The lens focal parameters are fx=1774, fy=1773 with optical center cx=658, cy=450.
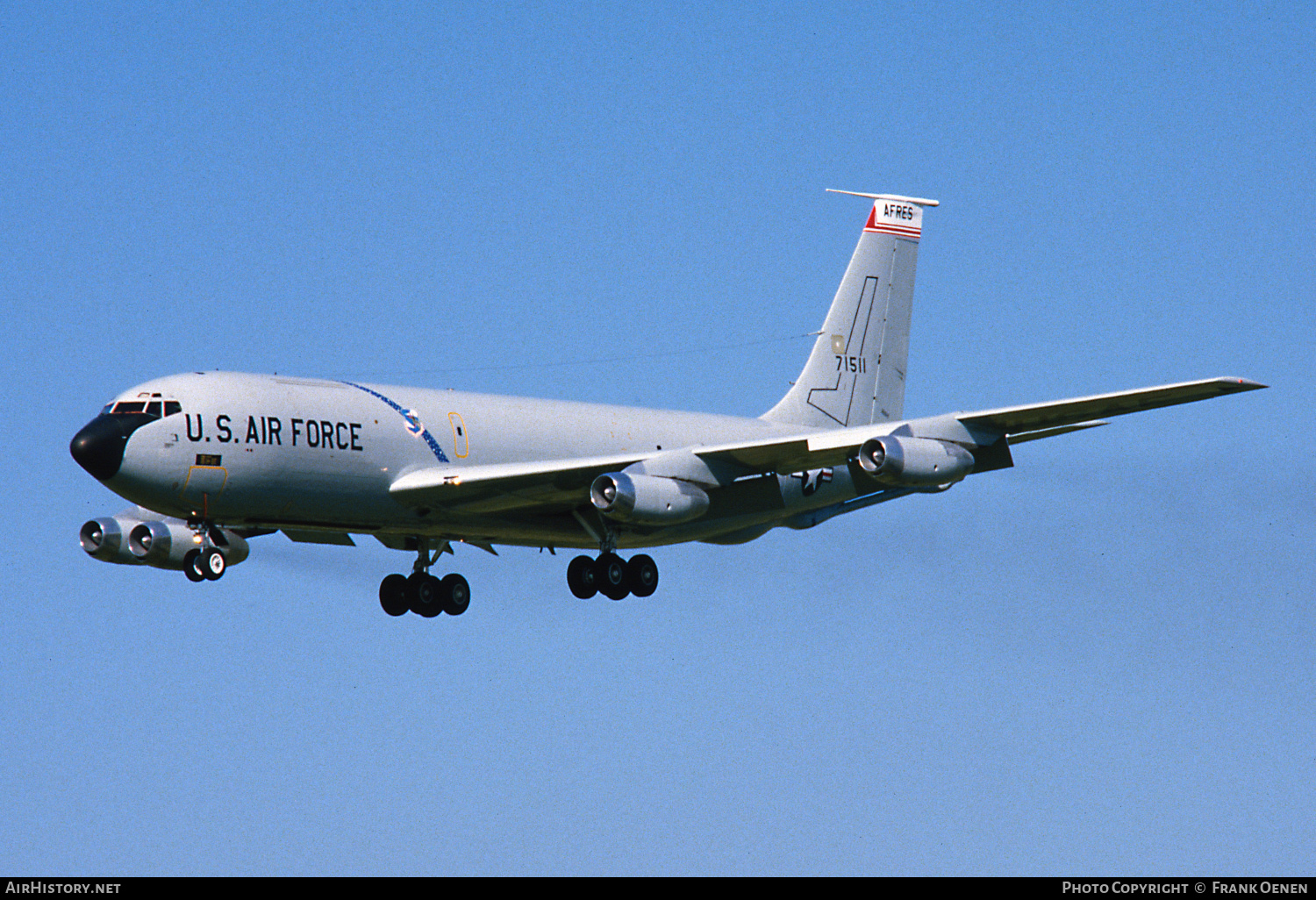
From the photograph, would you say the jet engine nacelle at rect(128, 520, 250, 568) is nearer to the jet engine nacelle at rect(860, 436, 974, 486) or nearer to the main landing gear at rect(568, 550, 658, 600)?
the main landing gear at rect(568, 550, 658, 600)

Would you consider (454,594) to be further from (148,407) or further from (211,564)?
(148,407)

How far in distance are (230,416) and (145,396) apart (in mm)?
1797

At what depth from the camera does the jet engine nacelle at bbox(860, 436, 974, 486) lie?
3894 cm

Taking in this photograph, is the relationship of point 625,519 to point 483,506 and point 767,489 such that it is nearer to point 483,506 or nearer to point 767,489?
point 483,506

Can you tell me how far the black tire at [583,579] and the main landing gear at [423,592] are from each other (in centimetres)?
351

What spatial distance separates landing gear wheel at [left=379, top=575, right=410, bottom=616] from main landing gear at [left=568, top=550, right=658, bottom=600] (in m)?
4.62

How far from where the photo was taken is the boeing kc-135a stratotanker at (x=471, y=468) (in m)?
37.2

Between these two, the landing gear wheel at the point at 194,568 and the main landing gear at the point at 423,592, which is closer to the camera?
the landing gear wheel at the point at 194,568

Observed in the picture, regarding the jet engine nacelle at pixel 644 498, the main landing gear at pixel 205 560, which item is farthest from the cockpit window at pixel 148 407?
the jet engine nacelle at pixel 644 498

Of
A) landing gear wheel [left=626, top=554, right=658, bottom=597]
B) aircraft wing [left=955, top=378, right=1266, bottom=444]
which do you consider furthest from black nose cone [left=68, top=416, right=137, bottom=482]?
aircraft wing [left=955, top=378, right=1266, bottom=444]

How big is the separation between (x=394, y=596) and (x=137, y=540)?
676 centimetres

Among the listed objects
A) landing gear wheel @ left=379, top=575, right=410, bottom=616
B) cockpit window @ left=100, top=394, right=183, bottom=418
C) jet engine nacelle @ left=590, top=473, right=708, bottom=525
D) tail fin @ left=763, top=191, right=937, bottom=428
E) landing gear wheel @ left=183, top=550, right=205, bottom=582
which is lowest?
landing gear wheel @ left=379, top=575, right=410, bottom=616

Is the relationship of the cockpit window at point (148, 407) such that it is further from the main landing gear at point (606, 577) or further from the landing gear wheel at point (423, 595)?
the main landing gear at point (606, 577)

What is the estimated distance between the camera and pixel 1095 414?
3900cm
